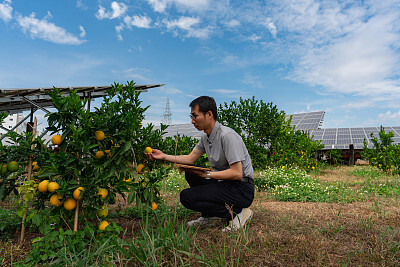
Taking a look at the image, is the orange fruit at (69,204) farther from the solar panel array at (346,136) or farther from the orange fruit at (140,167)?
the solar panel array at (346,136)

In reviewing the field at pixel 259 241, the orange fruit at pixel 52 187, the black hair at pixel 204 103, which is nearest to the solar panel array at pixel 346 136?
the field at pixel 259 241

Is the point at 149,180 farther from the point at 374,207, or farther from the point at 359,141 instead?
the point at 359,141

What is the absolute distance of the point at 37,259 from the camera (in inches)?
89.0

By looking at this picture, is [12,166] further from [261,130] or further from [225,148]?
[261,130]

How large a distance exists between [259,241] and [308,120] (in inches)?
578

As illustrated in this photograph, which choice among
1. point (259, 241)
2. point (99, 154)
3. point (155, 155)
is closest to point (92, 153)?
point (99, 154)

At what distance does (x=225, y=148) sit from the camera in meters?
3.02

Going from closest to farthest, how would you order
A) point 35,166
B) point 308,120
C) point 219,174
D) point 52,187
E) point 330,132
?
1. point 52,187
2. point 35,166
3. point 219,174
4. point 308,120
5. point 330,132

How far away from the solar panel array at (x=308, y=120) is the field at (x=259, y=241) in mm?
10671

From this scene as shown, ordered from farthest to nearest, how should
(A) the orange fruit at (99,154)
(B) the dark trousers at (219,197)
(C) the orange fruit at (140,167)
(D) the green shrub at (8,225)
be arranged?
(B) the dark trousers at (219,197) < (D) the green shrub at (8,225) < (C) the orange fruit at (140,167) < (A) the orange fruit at (99,154)

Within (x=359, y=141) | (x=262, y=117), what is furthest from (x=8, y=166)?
(x=359, y=141)

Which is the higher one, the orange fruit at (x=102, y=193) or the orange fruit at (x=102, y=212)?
the orange fruit at (x=102, y=193)

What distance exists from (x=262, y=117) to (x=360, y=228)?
4.64m

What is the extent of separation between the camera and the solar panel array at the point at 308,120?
14.9m
